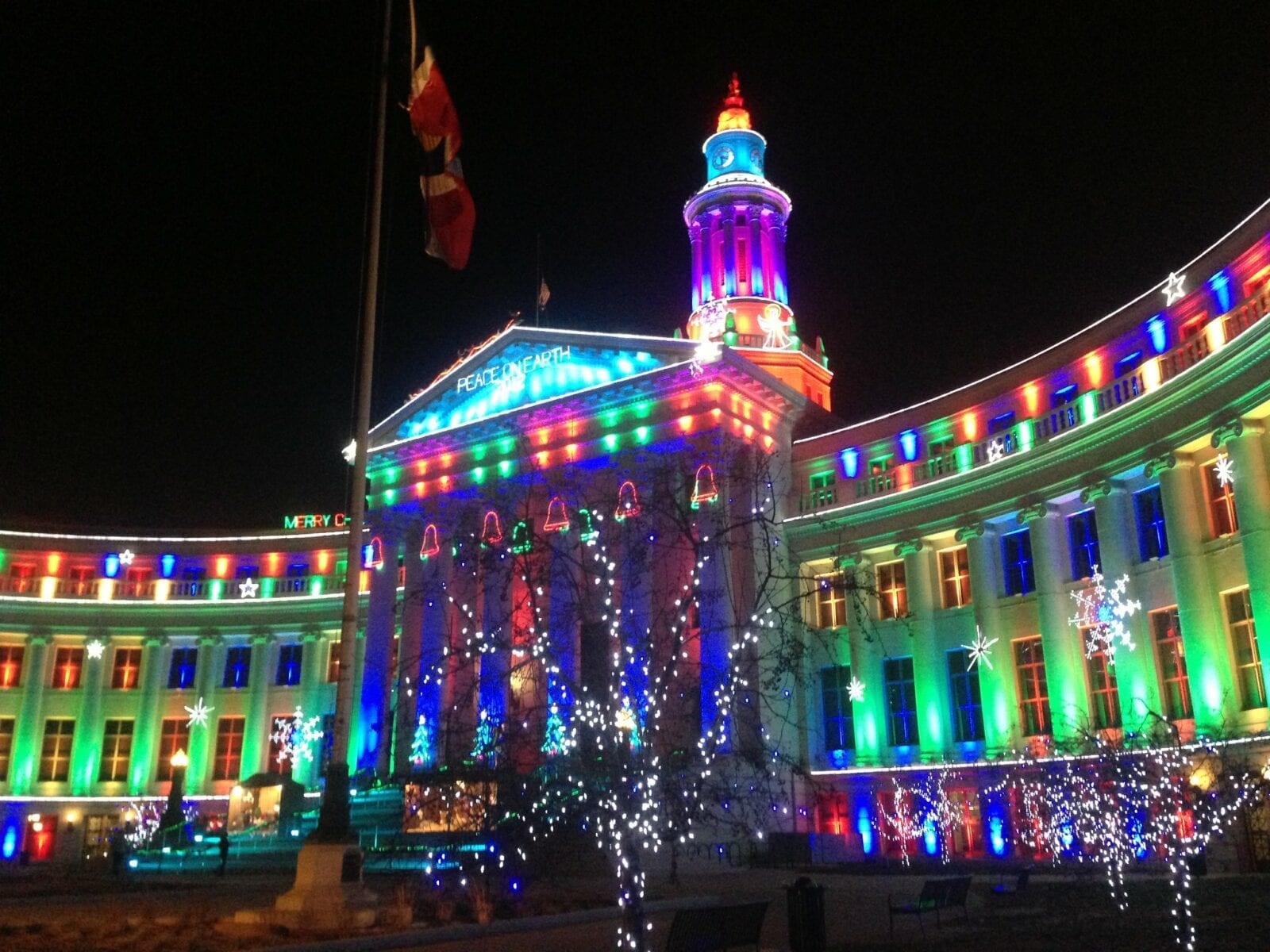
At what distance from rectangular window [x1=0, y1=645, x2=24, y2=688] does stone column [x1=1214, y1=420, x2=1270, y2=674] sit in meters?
56.4

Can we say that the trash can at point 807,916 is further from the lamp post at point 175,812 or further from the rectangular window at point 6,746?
the rectangular window at point 6,746

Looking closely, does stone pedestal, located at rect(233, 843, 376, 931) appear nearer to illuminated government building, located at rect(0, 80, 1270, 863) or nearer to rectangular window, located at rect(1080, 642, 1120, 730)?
illuminated government building, located at rect(0, 80, 1270, 863)

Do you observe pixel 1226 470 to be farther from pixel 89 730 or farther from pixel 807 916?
pixel 89 730

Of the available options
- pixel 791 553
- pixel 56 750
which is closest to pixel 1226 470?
pixel 791 553

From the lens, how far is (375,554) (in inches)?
2095

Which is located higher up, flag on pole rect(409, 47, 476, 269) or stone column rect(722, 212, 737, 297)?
stone column rect(722, 212, 737, 297)

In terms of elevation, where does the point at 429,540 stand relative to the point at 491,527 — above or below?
above

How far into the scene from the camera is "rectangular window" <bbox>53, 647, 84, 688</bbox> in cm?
5922

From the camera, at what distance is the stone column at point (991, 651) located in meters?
Answer: 37.4

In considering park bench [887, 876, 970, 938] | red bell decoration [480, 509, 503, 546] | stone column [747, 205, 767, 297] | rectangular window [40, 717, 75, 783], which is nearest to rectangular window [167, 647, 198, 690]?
rectangular window [40, 717, 75, 783]

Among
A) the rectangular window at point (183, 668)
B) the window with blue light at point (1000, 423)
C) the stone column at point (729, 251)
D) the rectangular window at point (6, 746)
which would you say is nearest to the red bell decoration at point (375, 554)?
the rectangular window at point (183, 668)

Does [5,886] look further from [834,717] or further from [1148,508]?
[1148,508]

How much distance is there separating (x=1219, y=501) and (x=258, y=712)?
46.6 m

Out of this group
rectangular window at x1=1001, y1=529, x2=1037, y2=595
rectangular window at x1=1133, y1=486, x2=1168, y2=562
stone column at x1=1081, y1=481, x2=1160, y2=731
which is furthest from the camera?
rectangular window at x1=1001, y1=529, x2=1037, y2=595
